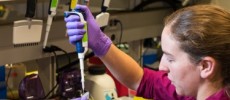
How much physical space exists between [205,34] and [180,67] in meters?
0.13

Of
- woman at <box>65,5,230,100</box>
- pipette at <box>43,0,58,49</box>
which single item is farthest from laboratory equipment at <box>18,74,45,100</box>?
woman at <box>65,5,230,100</box>

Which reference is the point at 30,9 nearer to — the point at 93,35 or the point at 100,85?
the point at 93,35

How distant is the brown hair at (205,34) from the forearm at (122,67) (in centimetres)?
32

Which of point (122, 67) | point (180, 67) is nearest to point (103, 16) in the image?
point (122, 67)

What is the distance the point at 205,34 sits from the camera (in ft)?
3.43

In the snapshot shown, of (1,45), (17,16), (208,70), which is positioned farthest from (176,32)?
(17,16)

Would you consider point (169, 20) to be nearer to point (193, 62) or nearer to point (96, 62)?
point (193, 62)

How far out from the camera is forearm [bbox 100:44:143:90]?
1.36 metres

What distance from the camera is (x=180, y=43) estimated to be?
3.56 ft

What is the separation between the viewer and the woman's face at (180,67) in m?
1.09

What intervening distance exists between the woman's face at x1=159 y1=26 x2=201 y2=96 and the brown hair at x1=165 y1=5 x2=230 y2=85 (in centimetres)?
2

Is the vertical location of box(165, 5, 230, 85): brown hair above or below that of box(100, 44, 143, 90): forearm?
above

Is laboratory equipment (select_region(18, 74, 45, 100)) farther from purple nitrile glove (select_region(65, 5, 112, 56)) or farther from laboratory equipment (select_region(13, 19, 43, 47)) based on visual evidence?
purple nitrile glove (select_region(65, 5, 112, 56))

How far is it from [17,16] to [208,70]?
109 cm
